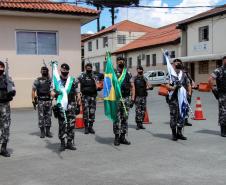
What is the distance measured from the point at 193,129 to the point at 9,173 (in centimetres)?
604

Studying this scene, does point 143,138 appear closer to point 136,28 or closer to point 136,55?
point 136,55

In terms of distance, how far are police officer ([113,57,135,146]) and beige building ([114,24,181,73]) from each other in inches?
1187

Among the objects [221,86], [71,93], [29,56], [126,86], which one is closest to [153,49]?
[29,56]

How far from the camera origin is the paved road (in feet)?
20.8

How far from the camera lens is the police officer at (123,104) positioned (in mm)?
9070

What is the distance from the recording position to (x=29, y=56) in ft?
60.4

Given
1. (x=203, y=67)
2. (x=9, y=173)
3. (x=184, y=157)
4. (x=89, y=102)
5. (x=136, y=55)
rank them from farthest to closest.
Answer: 1. (x=136, y=55)
2. (x=203, y=67)
3. (x=89, y=102)
4. (x=184, y=157)
5. (x=9, y=173)

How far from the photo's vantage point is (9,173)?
6824 millimetres

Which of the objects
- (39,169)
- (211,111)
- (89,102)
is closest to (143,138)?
(89,102)

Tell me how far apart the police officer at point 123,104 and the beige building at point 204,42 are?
23.0 metres

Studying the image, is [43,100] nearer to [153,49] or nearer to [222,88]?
[222,88]

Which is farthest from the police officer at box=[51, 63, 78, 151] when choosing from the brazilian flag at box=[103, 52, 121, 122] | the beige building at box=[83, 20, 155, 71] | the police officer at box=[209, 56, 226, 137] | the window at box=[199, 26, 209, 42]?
the beige building at box=[83, 20, 155, 71]

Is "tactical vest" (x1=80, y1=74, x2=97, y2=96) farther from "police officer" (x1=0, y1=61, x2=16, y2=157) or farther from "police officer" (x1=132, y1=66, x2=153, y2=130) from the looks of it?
"police officer" (x1=0, y1=61, x2=16, y2=157)

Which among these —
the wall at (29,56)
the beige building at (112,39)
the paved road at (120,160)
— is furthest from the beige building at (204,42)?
the paved road at (120,160)
